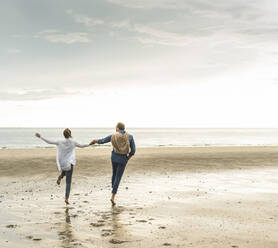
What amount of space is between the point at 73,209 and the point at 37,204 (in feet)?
4.59

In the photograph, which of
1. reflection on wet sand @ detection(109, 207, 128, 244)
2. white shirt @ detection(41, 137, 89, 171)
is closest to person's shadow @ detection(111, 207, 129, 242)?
reflection on wet sand @ detection(109, 207, 128, 244)

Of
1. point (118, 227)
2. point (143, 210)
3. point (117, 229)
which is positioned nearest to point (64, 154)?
point (143, 210)

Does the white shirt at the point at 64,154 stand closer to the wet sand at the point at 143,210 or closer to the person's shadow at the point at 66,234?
the wet sand at the point at 143,210

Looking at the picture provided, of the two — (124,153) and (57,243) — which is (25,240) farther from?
(124,153)

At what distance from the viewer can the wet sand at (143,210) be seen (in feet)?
21.9

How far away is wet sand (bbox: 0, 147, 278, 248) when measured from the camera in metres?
6.66

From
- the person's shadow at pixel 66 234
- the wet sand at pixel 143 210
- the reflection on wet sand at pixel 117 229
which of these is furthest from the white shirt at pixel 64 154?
the person's shadow at pixel 66 234

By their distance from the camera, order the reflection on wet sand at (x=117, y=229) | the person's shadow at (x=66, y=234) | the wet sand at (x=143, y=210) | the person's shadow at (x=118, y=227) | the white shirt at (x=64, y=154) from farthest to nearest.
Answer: the white shirt at (x=64, y=154), the person's shadow at (x=118, y=227), the wet sand at (x=143, y=210), the reflection on wet sand at (x=117, y=229), the person's shadow at (x=66, y=234)

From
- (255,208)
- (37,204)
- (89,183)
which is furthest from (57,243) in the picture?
(89,183)

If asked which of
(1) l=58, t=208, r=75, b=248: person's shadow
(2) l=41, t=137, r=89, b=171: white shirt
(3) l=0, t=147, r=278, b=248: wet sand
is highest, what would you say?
(2) l=41, t=137, r=89, b=171: white shirt

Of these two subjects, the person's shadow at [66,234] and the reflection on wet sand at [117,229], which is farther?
the reflection on wet sand at [117,229]

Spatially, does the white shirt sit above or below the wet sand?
above

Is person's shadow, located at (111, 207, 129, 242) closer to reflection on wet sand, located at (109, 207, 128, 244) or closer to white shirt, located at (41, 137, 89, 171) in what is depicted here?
reflection on wet sand, located at (109, 207, 128, 244)

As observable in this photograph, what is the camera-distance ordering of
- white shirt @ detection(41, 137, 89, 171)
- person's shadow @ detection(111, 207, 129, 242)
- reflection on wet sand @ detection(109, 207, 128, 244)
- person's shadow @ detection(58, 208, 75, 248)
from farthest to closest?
white shirt @ detection(41, 137, 89, 171) < person's shadow @ detection(111, 207, 129, 242) < reflection on wet sand @ detection(109, 207, 128, 244) < person's shadow @ detection(58, 208, 75, 248)
